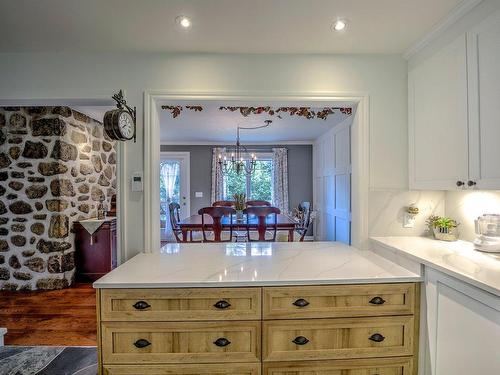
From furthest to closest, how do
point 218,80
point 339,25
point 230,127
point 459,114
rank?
point 230,127 < point 218,80 < point 339,25 < point 459,114

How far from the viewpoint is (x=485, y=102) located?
4.58 ft

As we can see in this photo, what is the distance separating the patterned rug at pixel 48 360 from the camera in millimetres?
2021

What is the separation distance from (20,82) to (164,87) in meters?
1.02

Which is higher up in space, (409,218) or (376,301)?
(409,218)

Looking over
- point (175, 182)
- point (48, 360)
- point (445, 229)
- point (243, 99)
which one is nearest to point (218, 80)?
point (243, 99)

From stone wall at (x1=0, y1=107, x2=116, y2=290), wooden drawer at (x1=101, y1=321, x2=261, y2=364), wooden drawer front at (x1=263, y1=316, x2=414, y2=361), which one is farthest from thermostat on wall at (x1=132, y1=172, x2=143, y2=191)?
stone wall at (x1=0, y1=107, x2=116, y2=290)

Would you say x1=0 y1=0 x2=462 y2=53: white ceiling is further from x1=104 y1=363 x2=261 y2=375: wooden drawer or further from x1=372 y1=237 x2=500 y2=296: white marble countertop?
x1=104 y1=363 x2=261 y2=375: wooden drawer

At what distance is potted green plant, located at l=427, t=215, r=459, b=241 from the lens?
1888 mm

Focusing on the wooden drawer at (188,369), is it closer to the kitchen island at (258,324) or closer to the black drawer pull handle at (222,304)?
the kitchen island at (258,324)

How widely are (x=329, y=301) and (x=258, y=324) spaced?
391 mm

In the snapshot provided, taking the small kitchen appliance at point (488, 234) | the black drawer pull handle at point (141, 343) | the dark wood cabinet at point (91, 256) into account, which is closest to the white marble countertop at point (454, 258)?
the small kitchen appliance at point (488, 234)

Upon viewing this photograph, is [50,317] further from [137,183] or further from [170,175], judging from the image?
[170,175]

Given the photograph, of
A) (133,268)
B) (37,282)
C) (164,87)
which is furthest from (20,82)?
(37,282)

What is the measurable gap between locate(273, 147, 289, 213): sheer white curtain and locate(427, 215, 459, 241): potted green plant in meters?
4.39
